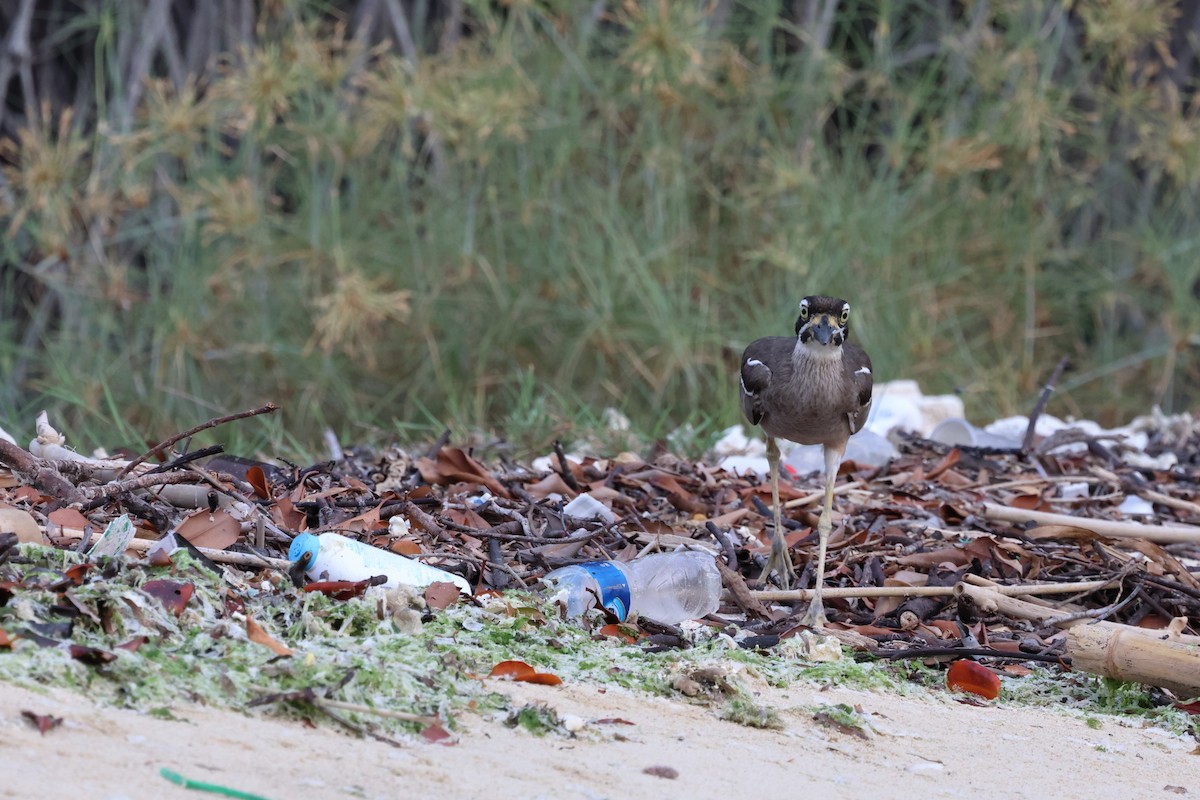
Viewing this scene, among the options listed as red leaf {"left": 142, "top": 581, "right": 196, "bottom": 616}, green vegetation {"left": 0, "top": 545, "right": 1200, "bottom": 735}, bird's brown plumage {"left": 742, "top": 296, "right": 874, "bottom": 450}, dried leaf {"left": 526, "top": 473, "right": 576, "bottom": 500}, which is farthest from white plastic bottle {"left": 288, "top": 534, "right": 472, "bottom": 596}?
bird's brown plumage {"left": 742, "top": 296, "right": 874, "bottom": 450}

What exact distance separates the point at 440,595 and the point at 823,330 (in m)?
1.39

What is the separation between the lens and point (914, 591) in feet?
11.1

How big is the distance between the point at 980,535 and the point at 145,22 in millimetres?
5937

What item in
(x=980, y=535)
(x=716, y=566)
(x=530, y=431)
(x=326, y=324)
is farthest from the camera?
(x=326, y=324)

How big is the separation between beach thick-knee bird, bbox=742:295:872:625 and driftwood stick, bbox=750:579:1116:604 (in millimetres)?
268

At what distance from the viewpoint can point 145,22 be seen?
791cm

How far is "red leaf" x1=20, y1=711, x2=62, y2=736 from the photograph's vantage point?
73.9 inches

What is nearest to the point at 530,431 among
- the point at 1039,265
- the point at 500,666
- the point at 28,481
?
the point at 28,481

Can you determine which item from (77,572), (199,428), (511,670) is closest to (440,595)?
(511,670)

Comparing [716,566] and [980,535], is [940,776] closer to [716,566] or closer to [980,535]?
[716,566]

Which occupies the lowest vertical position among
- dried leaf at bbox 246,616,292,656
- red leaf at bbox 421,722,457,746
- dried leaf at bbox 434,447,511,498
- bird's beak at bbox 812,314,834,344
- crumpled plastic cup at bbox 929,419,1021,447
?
crumpled plastic cup at bbox 929,419,1021,447

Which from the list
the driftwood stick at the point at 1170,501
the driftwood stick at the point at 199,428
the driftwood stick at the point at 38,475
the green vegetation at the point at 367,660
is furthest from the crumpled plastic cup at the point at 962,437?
the driftwood stick at the point at 38,475

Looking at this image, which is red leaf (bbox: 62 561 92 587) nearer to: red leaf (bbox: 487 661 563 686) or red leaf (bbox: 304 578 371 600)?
red leaf (bbox: 304 578 371 600)

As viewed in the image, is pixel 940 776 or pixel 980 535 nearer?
pixel 940 776
